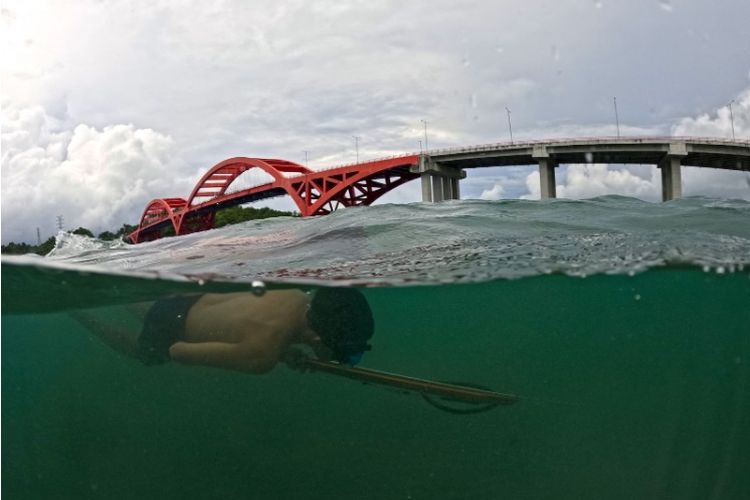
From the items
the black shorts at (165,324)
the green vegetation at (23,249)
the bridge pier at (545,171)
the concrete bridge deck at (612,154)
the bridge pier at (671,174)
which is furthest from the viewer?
the bridge pier at (545,171)

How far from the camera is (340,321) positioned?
6.30 meters

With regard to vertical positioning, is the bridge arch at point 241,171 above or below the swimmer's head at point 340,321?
above

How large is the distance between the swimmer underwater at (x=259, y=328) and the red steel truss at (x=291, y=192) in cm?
657

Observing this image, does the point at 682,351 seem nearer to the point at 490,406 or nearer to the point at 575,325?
the point at 575,325

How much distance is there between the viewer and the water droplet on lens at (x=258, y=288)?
5.66 meters

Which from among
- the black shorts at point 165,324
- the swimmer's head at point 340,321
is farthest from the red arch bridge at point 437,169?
the black shorts at point 165,324

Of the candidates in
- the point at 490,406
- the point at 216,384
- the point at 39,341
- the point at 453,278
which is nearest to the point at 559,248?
the point at 453,278

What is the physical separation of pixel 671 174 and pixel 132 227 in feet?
40.8

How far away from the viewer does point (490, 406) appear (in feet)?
22.7

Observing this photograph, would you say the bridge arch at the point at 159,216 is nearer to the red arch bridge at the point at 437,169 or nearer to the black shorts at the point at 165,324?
the red arch bridge at the point at 437,169

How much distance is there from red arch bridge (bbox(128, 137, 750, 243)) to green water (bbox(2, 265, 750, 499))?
1797 millimetres

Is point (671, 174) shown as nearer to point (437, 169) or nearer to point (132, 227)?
point (437, 169)

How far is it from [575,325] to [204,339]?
22.9ft

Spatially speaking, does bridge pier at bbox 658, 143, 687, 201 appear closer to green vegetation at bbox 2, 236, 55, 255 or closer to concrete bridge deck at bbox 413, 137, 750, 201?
concrete bridge deck at bbox 413, 137, 750, 201
